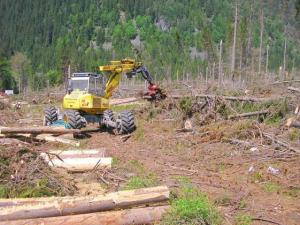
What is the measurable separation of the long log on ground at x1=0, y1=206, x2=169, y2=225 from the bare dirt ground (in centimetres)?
107

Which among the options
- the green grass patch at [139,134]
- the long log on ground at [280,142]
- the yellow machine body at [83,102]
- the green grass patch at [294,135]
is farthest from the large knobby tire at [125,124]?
the green grass patch at [294,135]

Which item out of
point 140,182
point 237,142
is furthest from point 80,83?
point 140,182

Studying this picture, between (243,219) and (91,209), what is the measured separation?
7.37 feet

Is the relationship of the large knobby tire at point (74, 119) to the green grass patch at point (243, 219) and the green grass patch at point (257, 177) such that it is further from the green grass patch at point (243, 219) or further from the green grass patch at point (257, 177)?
the green grass patch at point (243, 219)

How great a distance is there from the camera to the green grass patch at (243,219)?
7.38 m

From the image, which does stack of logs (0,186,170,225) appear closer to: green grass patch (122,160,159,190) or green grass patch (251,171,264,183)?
green grass patch (122,160,159,190)

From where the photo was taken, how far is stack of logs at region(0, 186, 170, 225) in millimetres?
6914

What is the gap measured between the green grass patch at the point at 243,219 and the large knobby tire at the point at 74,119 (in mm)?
9331

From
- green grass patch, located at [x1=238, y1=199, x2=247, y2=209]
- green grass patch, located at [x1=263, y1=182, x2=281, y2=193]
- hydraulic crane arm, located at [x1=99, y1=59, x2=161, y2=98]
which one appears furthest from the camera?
hydraulic crane arm, located at [x1=99, y1=59, x2=161, y2=98]

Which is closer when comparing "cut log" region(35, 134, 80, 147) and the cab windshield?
"cut log" region(35, 134, 80, 147)

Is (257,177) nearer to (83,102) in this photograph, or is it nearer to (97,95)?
(83,102)

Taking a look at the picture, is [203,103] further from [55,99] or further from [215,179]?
[55,99]

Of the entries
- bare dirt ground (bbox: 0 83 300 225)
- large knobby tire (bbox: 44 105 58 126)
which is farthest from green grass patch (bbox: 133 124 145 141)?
large knobby tire (bbox: 44 105 58 126)

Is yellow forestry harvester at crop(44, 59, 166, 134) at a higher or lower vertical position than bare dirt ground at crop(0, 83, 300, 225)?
higher
